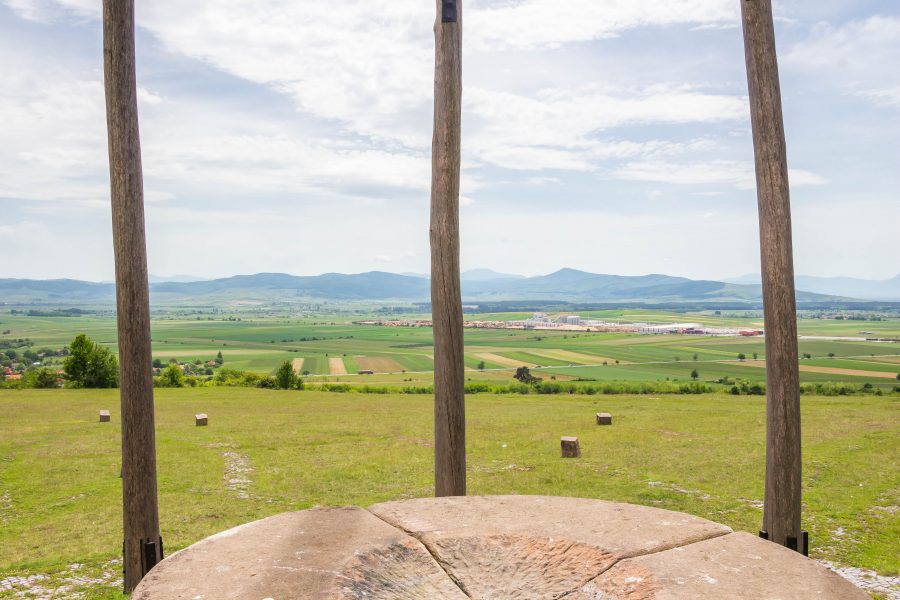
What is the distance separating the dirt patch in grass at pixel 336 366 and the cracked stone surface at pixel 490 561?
5401cm

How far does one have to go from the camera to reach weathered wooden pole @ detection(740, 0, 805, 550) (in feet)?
18.0

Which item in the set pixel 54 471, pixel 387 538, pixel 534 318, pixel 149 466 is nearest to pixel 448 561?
pixel 387 538

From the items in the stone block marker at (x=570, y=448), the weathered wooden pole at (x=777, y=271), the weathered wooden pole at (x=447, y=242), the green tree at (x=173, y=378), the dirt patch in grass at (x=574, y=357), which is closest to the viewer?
the weathered wooden pole at (x=777, y=271)

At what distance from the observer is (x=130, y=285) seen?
17.5ft

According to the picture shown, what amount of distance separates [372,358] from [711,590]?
225ft

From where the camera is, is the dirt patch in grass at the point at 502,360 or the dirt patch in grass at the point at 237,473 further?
the dirt patch in grass at the point at 502,360

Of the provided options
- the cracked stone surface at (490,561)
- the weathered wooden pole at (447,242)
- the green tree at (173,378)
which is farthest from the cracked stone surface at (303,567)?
the green tree at (173,378)

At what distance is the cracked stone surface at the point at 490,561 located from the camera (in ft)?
11.4

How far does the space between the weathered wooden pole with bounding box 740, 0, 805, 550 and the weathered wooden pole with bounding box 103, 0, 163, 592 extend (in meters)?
5.17

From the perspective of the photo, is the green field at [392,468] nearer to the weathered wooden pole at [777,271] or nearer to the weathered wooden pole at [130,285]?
the weathered wooden pole at [130,285]

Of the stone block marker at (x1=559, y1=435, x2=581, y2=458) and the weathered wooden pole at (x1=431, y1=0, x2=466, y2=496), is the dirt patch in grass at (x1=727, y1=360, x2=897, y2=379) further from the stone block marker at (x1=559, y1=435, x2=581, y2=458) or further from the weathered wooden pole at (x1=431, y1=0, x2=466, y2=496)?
the weathered wooden pole at (x1=431, y1=0, x2=466, y2=496)

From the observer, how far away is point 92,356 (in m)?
30.8

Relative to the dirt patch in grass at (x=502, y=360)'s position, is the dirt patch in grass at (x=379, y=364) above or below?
above

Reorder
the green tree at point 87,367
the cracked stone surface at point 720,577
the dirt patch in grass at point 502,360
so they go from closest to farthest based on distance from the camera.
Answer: the cracked stone surface at point 720,577, the green tree at point 87,367, the dirt patch in grass at point 502,360
